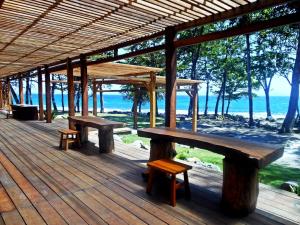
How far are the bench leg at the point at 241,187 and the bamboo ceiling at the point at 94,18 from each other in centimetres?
237

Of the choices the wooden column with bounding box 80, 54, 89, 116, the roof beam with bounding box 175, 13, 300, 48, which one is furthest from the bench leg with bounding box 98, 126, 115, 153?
the wooden column with bounding box 80, 54, 89, 116

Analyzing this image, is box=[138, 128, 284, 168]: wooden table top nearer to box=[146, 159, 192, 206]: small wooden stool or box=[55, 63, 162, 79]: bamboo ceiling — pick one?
box=[146, 159, 192, 206]: small wooden stool

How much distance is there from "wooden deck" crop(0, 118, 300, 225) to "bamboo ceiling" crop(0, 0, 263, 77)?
285 cm

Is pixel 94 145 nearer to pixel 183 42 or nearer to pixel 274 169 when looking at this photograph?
pixel 183 42

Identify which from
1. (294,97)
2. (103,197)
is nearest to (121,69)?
(103,197)

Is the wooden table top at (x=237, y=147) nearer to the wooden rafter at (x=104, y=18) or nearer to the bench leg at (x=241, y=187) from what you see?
the bench leg at (x=241, y=187)

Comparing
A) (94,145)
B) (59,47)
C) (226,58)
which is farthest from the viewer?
(226,58)

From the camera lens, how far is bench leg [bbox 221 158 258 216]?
3230 mm

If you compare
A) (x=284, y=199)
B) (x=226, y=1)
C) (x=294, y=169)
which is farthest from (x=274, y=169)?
(x=226, y=1)

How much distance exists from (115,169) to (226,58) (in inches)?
1024

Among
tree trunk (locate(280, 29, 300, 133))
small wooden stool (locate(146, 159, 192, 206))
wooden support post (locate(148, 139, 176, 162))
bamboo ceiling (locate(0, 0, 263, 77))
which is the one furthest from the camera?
tree trunk (locate(280, 29, 300, 133))

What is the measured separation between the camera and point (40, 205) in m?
3.53

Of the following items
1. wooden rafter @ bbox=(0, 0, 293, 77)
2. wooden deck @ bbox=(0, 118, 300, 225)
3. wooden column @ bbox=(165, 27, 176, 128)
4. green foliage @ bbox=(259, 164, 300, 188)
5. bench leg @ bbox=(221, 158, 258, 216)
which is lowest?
green foliage @ bbox=(259, 164, 300, 188)

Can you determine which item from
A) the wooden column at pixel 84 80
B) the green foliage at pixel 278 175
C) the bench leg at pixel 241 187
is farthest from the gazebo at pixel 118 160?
the green foliage at pixel 278 175
